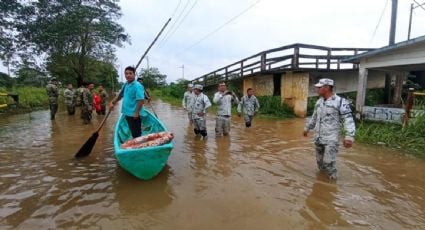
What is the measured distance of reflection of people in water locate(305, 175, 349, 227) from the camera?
12.4 ft

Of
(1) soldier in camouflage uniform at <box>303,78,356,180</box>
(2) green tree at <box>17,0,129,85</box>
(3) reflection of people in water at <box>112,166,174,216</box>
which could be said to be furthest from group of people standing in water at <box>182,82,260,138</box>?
(2) green tree at <box>17,0,129,85</box>

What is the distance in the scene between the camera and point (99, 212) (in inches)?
156

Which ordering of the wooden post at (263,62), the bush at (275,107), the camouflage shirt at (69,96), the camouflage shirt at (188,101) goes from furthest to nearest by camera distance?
the wooden post at (263,62) < the bush at (275,107) < the camouflage shirt at (69,96) < the camouflage shirt at (188,101)

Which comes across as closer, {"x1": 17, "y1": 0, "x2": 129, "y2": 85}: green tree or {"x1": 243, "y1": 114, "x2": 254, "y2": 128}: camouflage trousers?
{"x1": 243, "y1": 114, "x2": 254, "y2": 128}: camouflage trousers

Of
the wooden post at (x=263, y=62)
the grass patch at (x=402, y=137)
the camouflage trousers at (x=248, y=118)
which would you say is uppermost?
the wooden post at (x=263, y=62)

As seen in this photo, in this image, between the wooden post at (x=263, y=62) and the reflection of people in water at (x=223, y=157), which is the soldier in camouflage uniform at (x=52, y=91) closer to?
the reflection of people in water at (x=223, y=157)

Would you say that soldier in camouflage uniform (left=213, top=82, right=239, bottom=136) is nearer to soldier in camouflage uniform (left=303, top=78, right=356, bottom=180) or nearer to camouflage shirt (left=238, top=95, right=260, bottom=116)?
camouflage shirt (left=238, top=95, right=260, bottom=116)

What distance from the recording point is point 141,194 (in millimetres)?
4562

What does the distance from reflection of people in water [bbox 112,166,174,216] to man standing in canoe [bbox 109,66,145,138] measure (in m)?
1.10

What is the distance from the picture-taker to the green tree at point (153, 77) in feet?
182

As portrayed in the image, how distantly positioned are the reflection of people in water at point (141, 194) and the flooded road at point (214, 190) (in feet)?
0.05

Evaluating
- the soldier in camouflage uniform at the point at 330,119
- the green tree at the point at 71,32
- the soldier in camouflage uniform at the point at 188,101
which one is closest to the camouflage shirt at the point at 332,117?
the soldier in camouflage uniform at the point at 330,119

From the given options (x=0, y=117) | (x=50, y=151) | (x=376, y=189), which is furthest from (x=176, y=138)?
(x=0, y=117)

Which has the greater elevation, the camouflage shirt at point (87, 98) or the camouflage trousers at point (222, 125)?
the camouflage shirt at point (87, 98)
